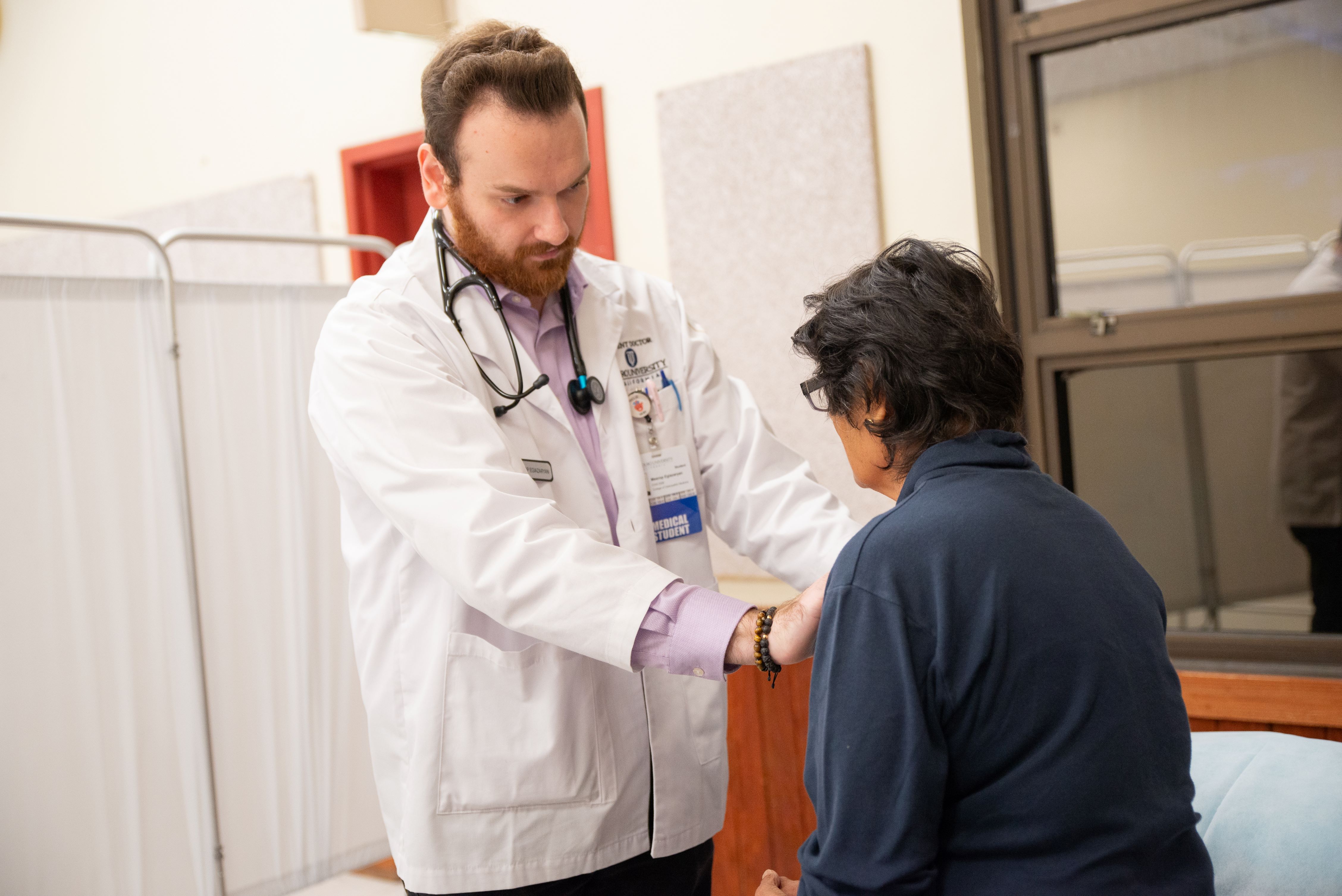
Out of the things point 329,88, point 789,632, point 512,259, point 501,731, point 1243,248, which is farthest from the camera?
point 329,88

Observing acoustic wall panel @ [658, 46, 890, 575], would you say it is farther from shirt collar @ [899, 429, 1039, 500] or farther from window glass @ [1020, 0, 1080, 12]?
shirt collar @ [899, 429, 1039, 500]

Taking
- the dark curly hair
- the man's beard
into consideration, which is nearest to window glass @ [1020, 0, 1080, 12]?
the man's beard

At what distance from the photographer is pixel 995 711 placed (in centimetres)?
97

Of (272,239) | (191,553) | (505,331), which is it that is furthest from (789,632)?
(272,239)

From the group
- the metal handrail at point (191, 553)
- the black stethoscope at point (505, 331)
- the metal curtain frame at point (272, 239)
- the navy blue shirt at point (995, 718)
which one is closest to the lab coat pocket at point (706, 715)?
the black stethoscope at point (505, 331)

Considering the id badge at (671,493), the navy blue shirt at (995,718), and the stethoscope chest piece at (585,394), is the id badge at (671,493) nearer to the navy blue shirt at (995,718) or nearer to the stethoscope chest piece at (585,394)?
the stethoscope chest piece at (585,394)

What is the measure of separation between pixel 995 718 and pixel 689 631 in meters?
0.39

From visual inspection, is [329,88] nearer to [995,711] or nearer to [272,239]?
[272,239]

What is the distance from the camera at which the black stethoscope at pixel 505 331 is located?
1500mm

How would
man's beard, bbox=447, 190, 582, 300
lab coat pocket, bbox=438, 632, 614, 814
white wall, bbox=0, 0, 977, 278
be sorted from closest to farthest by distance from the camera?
lab coat pocket, bbox=438, 632, 614, 814 → man's beard, bbox=447, 190, 582, 300 → white wall, bbox=0, 0, 977, 278

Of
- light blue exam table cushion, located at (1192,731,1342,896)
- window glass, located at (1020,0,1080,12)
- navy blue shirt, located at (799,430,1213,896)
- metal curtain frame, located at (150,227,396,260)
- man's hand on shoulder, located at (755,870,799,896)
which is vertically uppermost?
window glass, located at (1020,0,1080,12)

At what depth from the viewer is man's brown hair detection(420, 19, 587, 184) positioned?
146 centimetres

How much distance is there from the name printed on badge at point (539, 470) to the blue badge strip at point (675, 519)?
0.19 metres

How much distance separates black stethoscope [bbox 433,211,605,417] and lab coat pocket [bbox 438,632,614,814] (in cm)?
33
